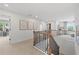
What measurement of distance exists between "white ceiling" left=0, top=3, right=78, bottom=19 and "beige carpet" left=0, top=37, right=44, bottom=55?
701mm

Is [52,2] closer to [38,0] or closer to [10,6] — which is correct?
[38,0]

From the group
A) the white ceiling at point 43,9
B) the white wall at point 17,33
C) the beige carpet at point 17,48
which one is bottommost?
the beige carpet at point 17,48

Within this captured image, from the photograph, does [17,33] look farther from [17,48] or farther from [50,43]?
[50,43]

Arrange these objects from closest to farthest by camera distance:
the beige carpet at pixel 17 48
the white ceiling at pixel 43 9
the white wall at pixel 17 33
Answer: the white ceiling at pixel 43 9, the beige carpet at pixel 17 48, the white wall at pixel 17 33

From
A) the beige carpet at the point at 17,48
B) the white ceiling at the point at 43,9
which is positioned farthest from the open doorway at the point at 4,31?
the white ceiling at the point at 43,9

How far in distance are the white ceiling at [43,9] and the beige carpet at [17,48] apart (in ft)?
2.30

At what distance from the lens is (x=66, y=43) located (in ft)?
7.38

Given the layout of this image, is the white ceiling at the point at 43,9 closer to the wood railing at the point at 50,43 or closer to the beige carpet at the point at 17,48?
the wood railing at the point at 50,43

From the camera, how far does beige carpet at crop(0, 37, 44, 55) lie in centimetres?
214

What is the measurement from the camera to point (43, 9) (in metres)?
2.17

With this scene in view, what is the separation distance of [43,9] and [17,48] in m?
1.12

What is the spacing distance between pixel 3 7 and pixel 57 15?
1.24 metres

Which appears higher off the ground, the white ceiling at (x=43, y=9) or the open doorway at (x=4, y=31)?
the white ceiling at (x=43, y=9)

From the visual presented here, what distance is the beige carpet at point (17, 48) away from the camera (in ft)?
7.02
